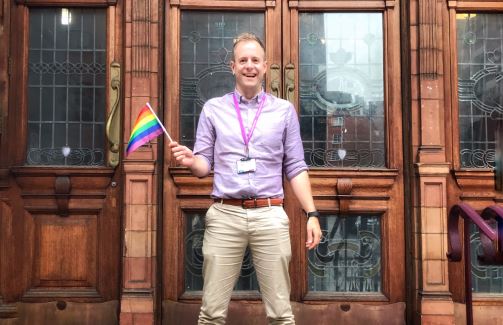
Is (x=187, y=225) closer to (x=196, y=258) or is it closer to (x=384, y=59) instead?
(x=196, y=258)

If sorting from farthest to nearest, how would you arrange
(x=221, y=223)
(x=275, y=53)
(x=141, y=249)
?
(x=275, y=53) < (x=141, y=249) < (x=221, y=223)

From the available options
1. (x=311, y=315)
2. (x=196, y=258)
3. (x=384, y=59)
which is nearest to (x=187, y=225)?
(x=196, y=258)

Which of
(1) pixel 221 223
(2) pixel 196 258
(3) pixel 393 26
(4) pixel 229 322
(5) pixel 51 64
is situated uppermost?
(3) pixel 393 26

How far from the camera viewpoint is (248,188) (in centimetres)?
348

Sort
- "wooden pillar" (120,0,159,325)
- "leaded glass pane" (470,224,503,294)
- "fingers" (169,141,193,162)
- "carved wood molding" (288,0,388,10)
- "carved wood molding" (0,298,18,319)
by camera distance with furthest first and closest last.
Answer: "carved wood molding" (288,0,388,10) < "leaded glass pane" (470,224,503,294) < "carved wood molding" (0,298,18,319) < "wooden pillar" (120,0,159,325) < "fingers" (169,141,193,162)

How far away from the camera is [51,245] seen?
5.29 meters

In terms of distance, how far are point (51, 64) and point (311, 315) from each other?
309 centimetres

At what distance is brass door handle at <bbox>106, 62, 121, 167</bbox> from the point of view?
531cm

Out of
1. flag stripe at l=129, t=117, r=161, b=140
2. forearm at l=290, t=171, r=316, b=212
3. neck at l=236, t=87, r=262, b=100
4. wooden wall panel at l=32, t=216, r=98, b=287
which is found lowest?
wooden wall panel at l=32, t=216, r=98, b=287

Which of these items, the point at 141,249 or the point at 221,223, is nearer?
the point at 221,223

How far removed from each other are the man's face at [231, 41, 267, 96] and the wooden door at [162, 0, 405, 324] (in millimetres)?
1841

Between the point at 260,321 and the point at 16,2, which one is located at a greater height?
the point at 16,2

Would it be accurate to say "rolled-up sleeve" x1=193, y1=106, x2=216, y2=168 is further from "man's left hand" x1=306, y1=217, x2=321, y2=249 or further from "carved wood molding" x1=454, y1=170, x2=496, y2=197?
"carved wood molding" x1=454, y1=170, x2=496, y2=197

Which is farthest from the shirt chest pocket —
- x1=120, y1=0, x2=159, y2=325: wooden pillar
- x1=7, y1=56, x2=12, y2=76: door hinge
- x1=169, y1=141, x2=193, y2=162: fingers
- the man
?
x1=7, y1=56, x2=12, y2=76: door hinge
